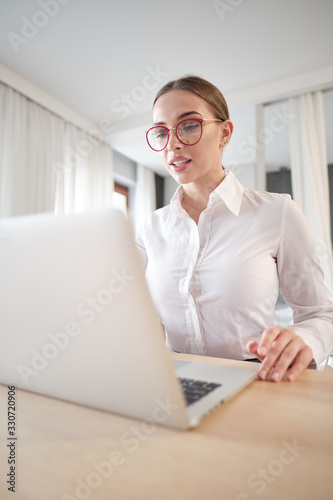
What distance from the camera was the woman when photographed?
43.1 inches

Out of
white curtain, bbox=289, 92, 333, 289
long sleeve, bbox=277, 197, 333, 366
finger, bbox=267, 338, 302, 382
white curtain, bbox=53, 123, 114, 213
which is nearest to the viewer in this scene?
finger, bbox=267, 338, 302, 382

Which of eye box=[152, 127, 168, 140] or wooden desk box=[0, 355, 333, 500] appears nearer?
wooden desk box=[0, 355, 333, 500]

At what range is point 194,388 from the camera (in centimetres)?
58

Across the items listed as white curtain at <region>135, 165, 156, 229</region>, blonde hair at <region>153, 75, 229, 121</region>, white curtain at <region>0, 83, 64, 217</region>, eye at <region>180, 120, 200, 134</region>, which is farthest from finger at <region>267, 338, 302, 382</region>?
white curtain at <region>135, 165, 156, 229</region>

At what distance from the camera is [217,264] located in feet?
3.68

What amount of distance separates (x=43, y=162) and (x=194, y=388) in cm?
372

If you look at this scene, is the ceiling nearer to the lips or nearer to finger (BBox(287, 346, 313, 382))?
the lips

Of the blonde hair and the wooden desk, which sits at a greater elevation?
the blonde hair

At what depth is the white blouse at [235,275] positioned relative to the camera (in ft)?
3.58

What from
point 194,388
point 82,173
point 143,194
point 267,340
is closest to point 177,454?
point 194,388

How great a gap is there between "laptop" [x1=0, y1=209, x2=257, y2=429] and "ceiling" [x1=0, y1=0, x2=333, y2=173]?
2.60m

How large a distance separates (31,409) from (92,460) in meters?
0.20

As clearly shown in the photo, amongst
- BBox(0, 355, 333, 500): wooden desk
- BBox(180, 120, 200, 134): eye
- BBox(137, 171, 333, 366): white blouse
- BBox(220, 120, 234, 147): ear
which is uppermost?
BBox(220, 120, 234, 147): ear

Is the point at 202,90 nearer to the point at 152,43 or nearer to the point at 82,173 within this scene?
the point at 152,43
